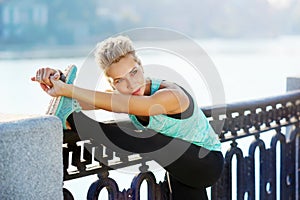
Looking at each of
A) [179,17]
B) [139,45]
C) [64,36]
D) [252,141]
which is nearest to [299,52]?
[179,17]

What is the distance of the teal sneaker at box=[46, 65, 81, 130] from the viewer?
8.04 ft

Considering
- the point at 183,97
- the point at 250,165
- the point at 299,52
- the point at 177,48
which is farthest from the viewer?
the point at 299,52

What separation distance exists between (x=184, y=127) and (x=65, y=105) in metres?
0.62

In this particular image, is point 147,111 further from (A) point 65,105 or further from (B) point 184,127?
(A) point 65,105

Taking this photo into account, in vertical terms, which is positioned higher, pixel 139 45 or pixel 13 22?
pixel 13 22

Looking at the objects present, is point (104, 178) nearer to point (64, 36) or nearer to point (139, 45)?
point (139, 45)

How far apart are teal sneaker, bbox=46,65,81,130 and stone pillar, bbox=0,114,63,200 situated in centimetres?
32

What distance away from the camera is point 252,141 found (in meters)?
3.80

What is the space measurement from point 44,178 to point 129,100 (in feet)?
2.13

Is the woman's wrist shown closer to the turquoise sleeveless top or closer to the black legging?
the black legging

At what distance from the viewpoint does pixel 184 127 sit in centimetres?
283

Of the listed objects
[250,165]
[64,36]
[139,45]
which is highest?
[64,36]

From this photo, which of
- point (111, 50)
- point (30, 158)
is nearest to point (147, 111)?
point (111, 50)

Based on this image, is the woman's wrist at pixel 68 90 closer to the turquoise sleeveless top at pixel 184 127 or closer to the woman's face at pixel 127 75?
the woman's face at pixel 127 75
